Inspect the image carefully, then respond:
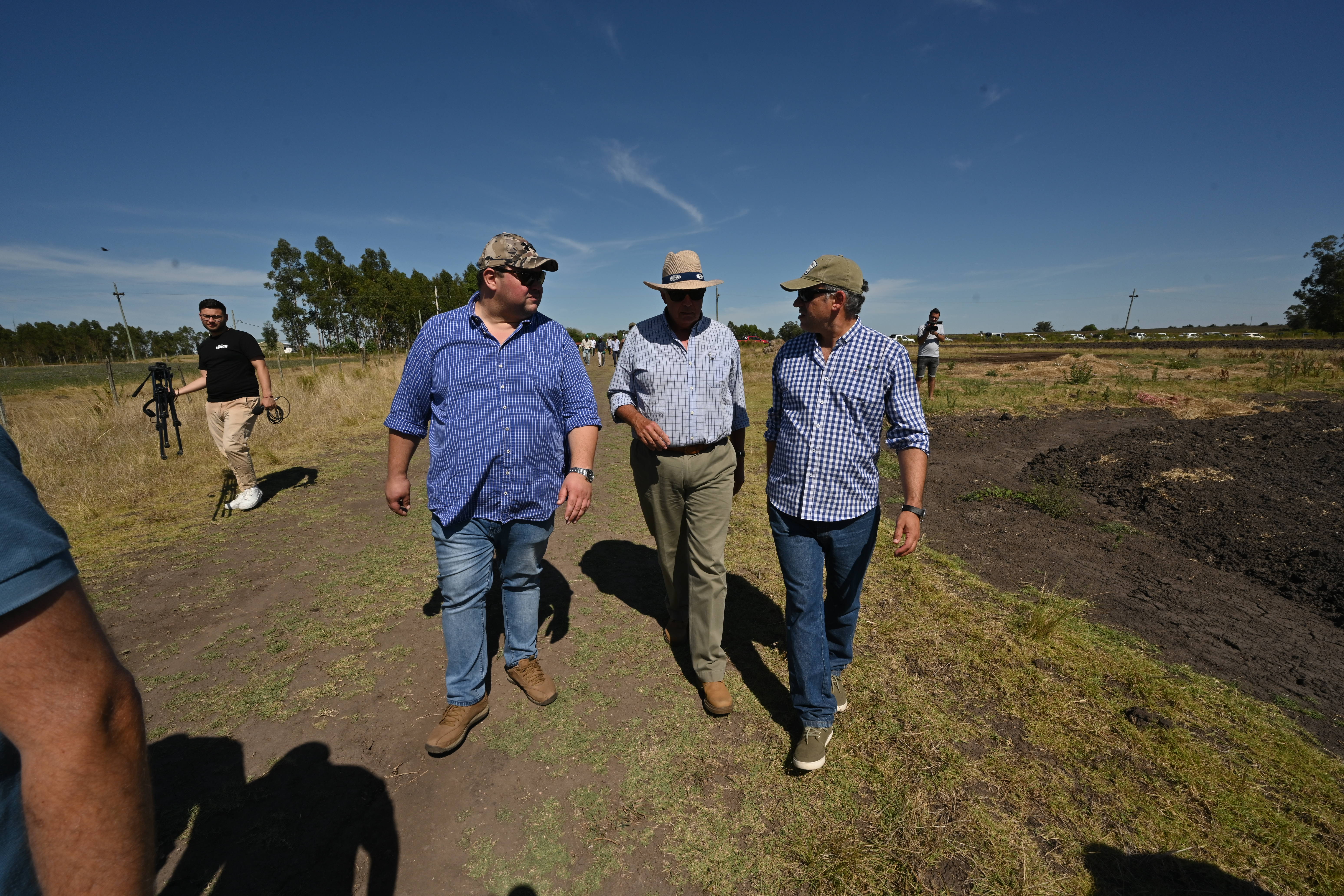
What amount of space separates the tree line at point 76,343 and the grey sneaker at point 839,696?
82024 mm

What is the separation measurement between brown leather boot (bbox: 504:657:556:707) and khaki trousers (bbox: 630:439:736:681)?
0.76m

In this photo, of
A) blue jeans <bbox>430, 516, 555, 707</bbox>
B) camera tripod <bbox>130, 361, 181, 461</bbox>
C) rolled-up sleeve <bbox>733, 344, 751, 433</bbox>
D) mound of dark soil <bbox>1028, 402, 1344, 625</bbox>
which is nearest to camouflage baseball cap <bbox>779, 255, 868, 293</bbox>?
rolled-up sleeve <bbox>733, 344, 751, 433</bbox>

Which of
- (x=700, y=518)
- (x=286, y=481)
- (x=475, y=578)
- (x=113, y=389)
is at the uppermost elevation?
(x=113, y=389)

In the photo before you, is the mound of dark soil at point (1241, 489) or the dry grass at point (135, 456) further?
the dry grass at point (135, 456)

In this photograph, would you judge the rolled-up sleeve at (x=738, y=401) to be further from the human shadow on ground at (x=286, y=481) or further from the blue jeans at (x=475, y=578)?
the human shadow on ground at (x=286, y=481)

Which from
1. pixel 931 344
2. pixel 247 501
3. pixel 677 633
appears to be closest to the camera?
pixel 677 633

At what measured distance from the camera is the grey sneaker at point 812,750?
2.30 m

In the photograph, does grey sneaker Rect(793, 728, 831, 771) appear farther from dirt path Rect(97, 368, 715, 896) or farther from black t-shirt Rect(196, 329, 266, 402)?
black t-shirt Rect(196, 329, 266, 402)

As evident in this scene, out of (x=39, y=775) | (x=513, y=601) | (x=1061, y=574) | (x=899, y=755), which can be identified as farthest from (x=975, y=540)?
(x=39, y=775)

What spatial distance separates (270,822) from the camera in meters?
2.08

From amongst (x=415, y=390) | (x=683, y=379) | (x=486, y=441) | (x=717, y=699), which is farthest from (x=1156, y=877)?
A: (x=415, y=390)

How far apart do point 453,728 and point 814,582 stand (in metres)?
1.78

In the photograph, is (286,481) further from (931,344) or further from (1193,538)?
(931,344)

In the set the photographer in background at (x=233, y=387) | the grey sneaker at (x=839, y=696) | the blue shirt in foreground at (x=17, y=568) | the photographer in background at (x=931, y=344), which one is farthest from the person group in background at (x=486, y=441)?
the photographer in background at (x=931, y=344)
